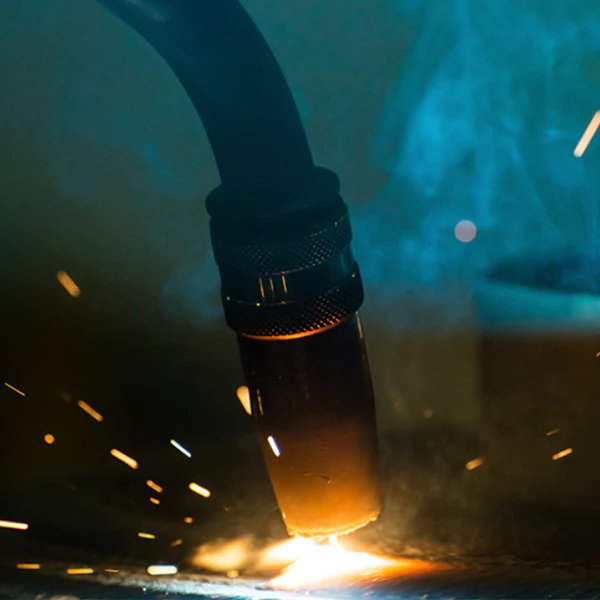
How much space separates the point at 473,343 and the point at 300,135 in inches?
20.9

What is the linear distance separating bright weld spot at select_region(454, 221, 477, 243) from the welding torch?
0.40 m

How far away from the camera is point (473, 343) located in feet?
3.43

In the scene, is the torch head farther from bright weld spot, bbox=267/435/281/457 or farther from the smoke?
the smoke

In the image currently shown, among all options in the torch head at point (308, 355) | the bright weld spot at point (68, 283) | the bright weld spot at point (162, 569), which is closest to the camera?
the torch head at point (308, 355)

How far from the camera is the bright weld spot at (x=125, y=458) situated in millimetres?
1126

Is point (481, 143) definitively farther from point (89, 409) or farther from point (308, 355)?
point (89, 409)

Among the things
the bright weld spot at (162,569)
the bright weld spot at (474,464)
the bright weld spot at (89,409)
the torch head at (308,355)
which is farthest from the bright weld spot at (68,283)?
the bright weld spot at (474,464)

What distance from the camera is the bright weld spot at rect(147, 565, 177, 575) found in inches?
37.9

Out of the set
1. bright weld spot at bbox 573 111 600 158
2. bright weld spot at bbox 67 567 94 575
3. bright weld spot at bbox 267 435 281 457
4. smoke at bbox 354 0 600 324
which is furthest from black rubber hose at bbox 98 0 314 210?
bright weld spot at bbox 67 567 94 575

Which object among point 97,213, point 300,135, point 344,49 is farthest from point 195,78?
point 97,213

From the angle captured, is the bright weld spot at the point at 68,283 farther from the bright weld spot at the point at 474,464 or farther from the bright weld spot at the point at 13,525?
the bright weld spot at the point at 474,464

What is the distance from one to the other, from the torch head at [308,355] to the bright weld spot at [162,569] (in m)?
0.34

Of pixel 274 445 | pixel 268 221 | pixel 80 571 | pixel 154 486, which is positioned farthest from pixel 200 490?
pixel 268 221

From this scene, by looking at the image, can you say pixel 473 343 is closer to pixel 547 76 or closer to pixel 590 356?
pixel 590 356
